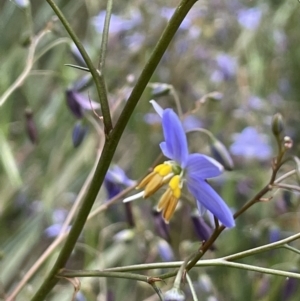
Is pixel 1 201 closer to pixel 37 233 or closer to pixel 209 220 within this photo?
pixel 37 233

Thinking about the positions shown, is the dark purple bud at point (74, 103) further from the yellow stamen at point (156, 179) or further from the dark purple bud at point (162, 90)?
the yellow stamen at point (156, 179)

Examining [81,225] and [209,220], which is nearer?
[81,225]

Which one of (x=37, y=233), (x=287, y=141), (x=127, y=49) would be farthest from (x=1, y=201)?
(x=287, y=141)

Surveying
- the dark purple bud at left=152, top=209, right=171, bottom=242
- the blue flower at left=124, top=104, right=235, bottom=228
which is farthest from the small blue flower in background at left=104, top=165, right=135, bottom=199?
the blue flower at left=124, top=104, right=235, bottom=228

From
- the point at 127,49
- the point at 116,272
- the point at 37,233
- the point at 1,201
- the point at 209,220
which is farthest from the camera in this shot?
the point at 127,49

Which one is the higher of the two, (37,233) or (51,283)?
(51,283)

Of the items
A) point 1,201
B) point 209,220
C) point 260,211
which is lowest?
point 260,211

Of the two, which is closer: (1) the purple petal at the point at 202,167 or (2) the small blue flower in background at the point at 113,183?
(1) the purple petal at the point at 202,167

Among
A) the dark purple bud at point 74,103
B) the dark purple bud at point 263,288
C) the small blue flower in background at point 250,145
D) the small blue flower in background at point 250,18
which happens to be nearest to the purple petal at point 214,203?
the dark purple bud at point 74,103
